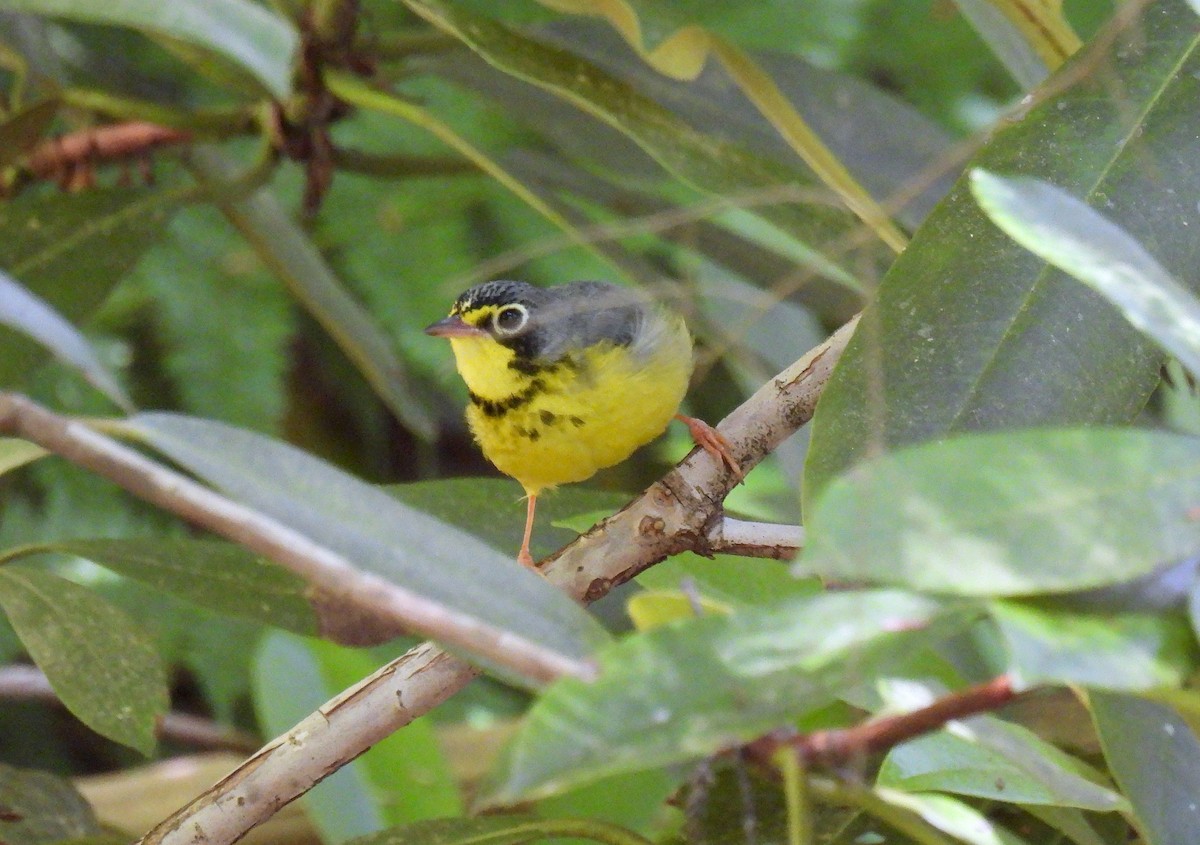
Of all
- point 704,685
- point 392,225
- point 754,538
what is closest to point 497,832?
point 754,538

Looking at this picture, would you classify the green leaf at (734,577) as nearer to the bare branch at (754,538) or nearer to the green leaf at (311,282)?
the bare branch at (754,538)

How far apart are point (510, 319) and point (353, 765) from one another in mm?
400

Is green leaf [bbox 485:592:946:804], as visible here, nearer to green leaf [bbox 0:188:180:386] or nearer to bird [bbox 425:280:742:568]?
bird [bbox 425:280:742:568]

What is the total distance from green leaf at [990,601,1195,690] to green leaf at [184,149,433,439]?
96 centimetres

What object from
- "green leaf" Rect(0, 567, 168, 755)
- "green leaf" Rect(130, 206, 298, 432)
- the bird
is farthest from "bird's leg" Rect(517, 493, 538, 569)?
"green leaf" Rect(130, 206, 298, 432)

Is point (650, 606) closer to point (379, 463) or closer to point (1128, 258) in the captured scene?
point (1128, 258)

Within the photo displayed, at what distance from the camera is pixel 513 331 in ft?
3.64

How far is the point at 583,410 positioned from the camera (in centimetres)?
101

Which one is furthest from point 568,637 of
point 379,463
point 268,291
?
point 379,463

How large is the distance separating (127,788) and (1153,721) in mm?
1229

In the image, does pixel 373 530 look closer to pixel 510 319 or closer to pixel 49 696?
pixel 510 319

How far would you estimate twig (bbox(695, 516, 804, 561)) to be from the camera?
0.72 m

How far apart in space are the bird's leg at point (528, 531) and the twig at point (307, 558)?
0.43 metres

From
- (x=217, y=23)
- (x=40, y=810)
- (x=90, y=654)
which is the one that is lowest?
(x=40, y=810)
